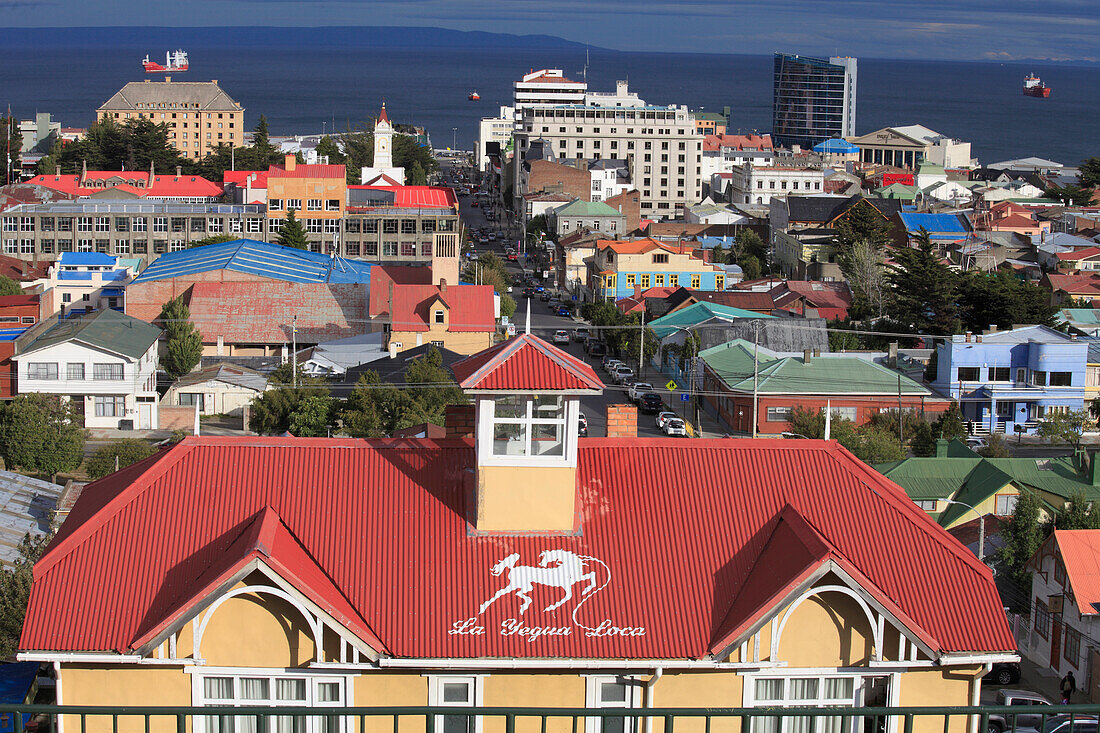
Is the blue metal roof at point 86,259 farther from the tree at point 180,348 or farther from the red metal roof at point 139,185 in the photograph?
the red metal roof at point 139,185

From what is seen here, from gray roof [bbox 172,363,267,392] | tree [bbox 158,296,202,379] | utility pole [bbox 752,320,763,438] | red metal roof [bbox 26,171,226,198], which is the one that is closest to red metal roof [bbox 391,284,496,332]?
gray roof [bbox 172,363,267,392]

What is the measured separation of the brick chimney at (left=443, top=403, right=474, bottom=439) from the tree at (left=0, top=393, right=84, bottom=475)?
17.4m

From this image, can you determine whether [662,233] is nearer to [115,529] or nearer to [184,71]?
[115,529]

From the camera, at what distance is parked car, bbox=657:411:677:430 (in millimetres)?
26970

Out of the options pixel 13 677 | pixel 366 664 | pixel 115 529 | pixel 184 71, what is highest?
pixel 184 71

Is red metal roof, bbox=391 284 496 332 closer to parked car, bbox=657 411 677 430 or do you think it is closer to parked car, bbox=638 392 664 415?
parked car, bbox=638 392 664 415

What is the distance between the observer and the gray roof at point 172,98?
88125 millimetres

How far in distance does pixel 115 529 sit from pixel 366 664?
146 centimetres

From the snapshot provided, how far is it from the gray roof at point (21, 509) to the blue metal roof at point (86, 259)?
23127mm

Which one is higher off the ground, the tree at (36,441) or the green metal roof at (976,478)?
the green metal roof at (976,478)

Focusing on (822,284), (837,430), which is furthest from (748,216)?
(837,430)

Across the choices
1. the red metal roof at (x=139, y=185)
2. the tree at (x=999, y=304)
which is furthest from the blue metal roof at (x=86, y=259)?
the tree at (x=999, y=304)

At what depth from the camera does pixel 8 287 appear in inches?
1453

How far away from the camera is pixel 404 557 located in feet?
20.9
